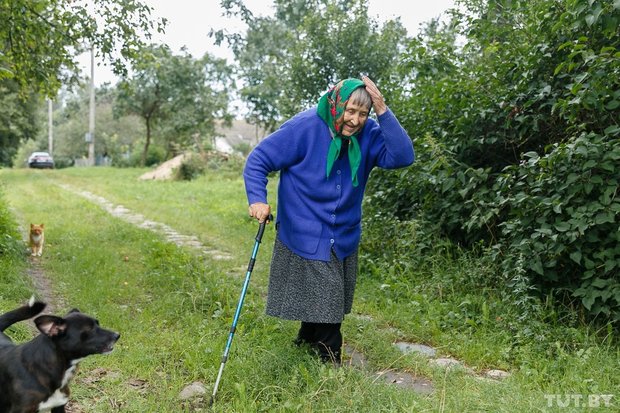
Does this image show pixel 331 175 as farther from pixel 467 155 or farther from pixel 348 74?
pixel 348 74

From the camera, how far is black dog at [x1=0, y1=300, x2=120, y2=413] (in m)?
3.01

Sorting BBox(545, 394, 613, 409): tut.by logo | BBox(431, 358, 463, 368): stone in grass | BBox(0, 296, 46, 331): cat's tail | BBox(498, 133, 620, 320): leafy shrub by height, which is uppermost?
A: BBox(498, 133, 620, 320): leafy shrub

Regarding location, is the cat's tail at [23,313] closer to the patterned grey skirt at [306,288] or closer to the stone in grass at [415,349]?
the patterned grey skirt at [306,288]

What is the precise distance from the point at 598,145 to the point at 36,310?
4048 millimetres

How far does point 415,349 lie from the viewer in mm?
4715

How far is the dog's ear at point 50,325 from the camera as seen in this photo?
298 centimetres

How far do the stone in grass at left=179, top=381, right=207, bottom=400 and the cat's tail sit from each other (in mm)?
1059

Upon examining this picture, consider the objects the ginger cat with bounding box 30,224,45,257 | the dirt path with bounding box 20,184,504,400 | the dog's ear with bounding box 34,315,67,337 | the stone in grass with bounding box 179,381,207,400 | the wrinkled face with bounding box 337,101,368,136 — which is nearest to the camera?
the dog's ear with bounding box 34,315,67,337

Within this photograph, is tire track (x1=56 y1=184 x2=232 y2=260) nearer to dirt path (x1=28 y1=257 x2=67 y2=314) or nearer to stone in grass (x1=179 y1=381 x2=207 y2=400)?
dirt path (x1=28 y1=257 x2=67 y2=314)

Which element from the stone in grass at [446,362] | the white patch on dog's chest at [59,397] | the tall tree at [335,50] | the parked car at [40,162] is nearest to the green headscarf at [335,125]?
the stone in grass at [446,362]

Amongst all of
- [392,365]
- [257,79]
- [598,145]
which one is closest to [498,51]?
[598,145]

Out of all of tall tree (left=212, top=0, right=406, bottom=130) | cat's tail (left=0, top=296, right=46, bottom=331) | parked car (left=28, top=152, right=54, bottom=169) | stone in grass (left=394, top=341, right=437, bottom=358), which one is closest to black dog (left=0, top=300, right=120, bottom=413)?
cat's tail (left=0, top=296, right=46, bottom=331)

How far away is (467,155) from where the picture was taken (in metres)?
6.48

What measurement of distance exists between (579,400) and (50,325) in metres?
3.03
